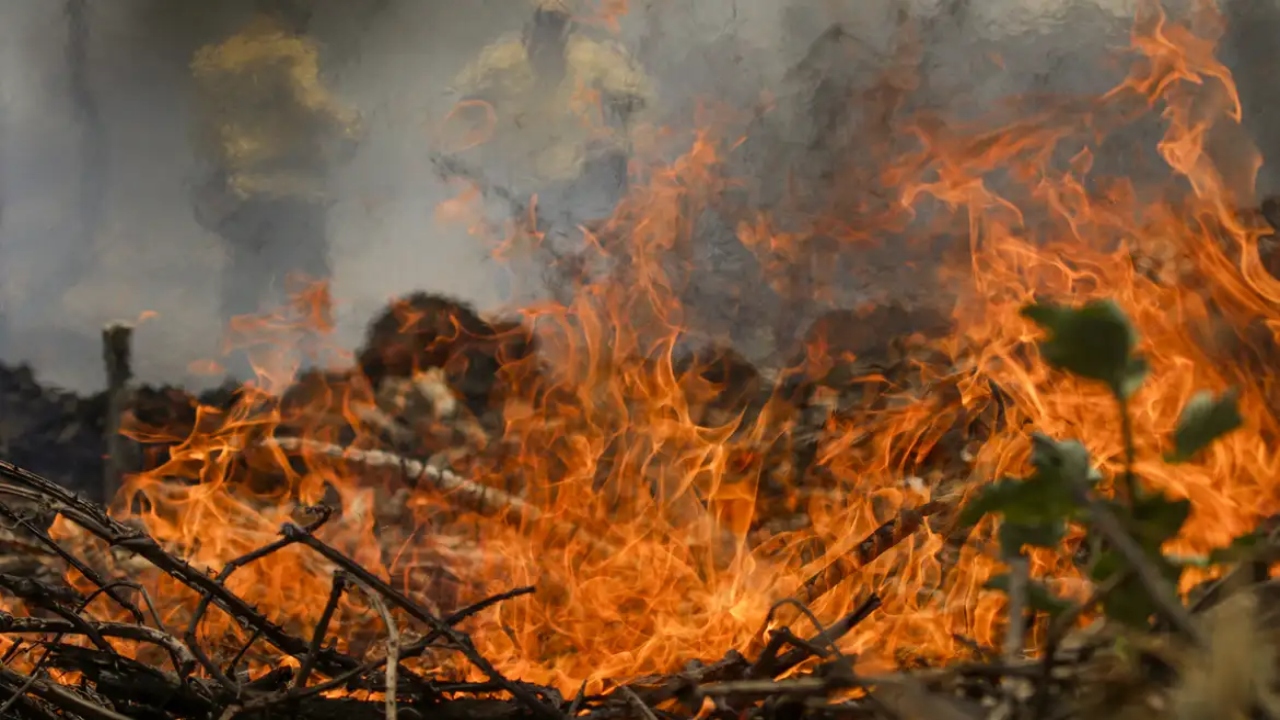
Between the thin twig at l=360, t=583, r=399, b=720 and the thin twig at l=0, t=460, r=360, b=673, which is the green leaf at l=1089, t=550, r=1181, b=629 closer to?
the thin twig at l=360, t=583, r=399, b=720

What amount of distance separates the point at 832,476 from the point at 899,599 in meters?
0.99

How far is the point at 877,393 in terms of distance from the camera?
9.16 feet

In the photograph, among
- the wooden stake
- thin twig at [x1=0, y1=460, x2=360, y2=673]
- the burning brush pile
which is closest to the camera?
thin twig at [x1=0, y1=460, x2=360, y2=673]

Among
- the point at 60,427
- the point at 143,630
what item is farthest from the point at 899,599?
the point at 60,427

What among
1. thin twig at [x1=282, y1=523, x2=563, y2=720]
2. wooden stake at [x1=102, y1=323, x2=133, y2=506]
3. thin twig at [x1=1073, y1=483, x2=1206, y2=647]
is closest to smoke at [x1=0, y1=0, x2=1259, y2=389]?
wooden stake at [x1=102, y1=323, x2=133, y2=506]

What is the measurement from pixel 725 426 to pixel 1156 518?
244cm

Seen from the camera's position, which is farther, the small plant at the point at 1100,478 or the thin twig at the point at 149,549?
the thin twig at the point at 149,549

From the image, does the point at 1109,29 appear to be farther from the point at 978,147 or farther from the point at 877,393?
the point at 877,393

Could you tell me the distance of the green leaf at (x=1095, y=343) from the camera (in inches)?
14.4

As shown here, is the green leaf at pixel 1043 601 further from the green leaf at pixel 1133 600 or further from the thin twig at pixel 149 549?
the thin twig at pixel 149 549

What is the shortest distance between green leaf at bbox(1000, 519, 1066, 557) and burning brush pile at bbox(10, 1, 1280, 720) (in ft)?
1.68

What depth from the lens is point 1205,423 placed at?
15.1 inches

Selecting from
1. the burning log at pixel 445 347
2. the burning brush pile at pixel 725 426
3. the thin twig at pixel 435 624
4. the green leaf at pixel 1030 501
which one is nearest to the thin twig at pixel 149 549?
the burning brush pile at pixel 725 426

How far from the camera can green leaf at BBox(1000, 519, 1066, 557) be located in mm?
440
